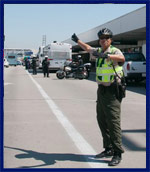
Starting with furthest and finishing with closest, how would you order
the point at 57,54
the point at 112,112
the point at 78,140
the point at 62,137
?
the point at 57,54 → the point at 62,137 → the point at 78,140 → the point at 112,112

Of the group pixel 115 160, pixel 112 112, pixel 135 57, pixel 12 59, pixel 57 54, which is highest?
pixel 12 59

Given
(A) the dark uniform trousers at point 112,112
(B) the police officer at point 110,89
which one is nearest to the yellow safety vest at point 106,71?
(B) the police officer at point 110,89

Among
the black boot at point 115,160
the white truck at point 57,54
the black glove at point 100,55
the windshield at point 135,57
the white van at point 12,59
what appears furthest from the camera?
the white van at point 12,59

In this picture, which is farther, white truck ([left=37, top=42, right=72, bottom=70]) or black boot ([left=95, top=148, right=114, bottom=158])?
white truck ([left=37, top=42, right=72, bottom=70])

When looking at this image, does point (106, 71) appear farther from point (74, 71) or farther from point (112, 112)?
point (74, 71)

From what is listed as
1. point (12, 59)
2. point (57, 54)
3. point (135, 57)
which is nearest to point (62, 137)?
point (135, 57)

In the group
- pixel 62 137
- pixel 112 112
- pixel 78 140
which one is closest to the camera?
pixel 112 112

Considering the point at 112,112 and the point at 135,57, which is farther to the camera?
the point at 135,57

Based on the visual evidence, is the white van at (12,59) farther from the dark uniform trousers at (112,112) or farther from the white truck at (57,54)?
the dark uniform trousers at (112,112)

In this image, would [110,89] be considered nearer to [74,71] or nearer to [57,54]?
[74,71]

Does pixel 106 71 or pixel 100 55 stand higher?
pixel 100 55

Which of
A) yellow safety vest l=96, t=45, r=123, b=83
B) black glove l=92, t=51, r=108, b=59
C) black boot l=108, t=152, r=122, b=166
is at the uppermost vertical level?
black glove l=92, t=51, r=108, b=59

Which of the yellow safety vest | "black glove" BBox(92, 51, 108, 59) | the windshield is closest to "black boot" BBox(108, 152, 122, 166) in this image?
the yellow safety vest

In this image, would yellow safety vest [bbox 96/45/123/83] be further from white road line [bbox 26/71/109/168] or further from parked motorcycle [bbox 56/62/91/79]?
parked motorcycle [bbox 56/62/91/79]
